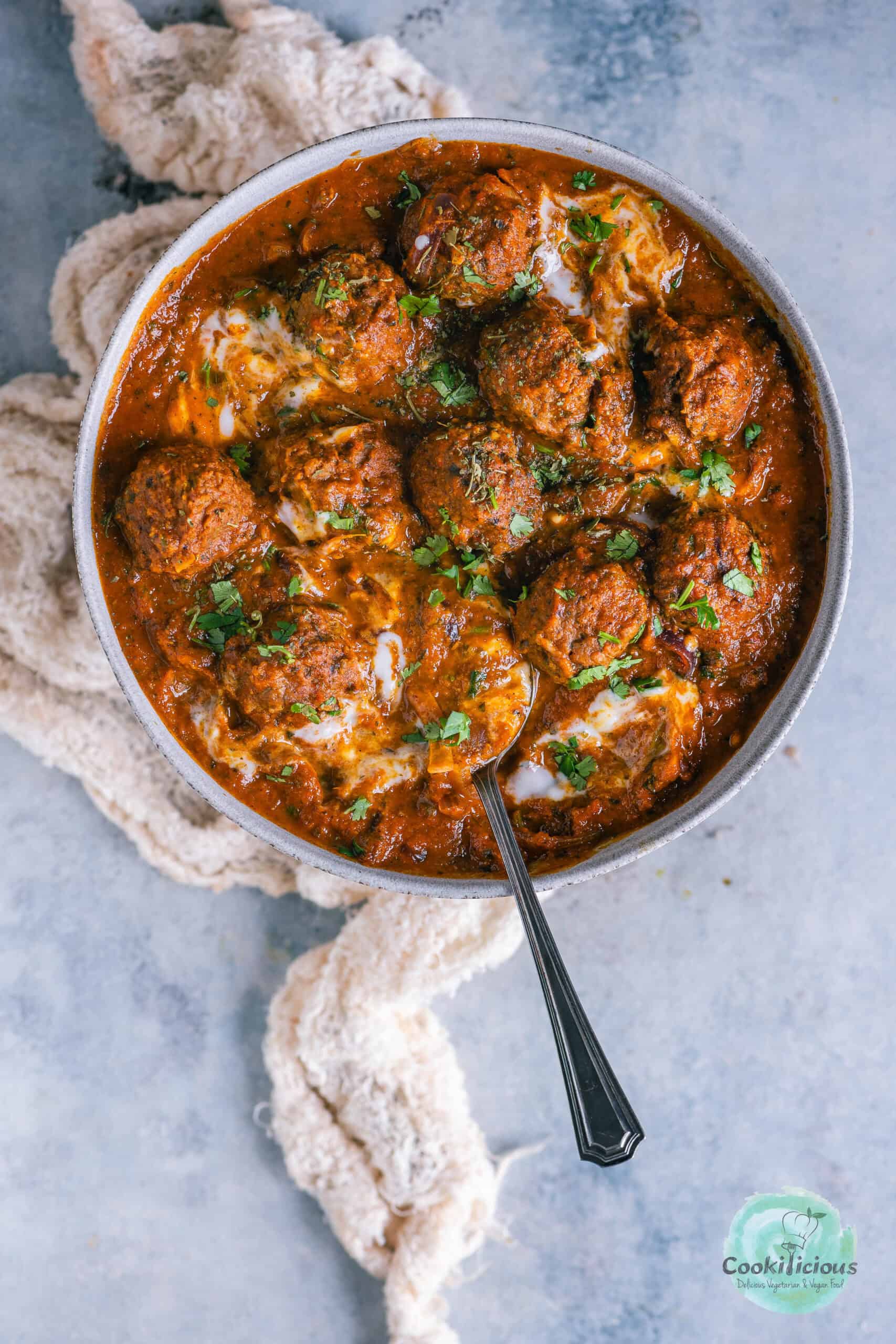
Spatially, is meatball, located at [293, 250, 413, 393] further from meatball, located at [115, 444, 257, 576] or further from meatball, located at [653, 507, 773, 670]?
meatball, located at [653, 507, 773, 670]

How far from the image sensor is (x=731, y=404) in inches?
120

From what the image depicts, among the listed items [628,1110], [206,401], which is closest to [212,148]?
[206,401]

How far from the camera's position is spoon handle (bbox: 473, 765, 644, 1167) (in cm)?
276

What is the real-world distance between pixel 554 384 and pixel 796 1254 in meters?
3.46

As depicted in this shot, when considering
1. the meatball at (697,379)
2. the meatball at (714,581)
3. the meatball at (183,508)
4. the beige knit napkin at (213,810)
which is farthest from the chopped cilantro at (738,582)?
the beige knit napkin at (213,810)

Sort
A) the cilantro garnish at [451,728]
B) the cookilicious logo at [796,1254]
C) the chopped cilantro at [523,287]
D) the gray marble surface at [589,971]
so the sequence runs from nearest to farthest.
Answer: the chopped cilantro at [523,287] → the cilantro garnish at [451,728] → the gray marble surface at [589,971] → the cookilicious logo at [796,1254]

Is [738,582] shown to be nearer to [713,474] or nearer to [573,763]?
[713,474]

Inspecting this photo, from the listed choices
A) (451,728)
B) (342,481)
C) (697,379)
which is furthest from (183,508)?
(697,379)

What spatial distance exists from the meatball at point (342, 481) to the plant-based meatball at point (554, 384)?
38cm

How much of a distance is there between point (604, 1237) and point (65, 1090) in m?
2.19

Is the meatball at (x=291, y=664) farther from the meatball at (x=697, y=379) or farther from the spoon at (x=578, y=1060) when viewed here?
the meatball at (x=697, y=379)

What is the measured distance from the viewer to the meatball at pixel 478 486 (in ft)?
9.88

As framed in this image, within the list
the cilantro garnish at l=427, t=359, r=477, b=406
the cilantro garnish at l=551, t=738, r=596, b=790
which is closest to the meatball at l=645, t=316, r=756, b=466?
the cilantro garnish at l=427, t=359, r=477, b=406

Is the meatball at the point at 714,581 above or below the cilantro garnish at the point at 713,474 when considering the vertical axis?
below
